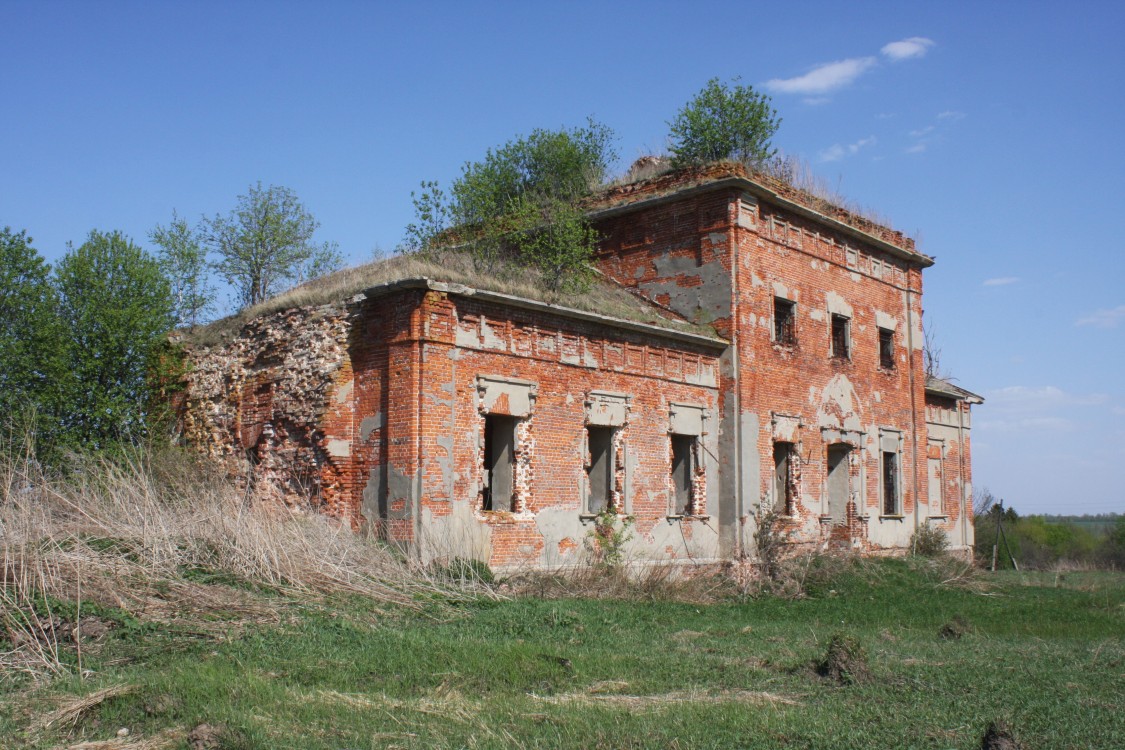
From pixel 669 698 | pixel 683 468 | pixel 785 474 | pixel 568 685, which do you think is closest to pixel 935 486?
pixel 785 474

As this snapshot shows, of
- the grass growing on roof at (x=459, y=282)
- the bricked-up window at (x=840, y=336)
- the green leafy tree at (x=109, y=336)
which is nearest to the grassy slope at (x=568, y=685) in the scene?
the grass growing on roof at (x=459, y=282)

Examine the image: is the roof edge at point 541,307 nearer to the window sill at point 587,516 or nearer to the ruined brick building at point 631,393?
the ruined brick building at point 631,393

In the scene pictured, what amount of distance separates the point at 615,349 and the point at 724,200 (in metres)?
4.25

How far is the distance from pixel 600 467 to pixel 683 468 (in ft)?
7.25

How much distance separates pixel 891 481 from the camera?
2392cm

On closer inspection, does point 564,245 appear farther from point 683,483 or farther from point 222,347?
point 222,347

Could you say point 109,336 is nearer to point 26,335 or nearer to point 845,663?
point 26,335

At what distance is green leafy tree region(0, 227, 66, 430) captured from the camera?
16.5 m

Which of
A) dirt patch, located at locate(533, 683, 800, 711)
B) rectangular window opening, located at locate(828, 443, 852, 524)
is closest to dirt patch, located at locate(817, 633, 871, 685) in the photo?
dirt patch, located at locate(533, 683, 800, 711)

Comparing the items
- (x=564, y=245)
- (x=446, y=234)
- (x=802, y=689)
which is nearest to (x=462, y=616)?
(x=802, y=689)

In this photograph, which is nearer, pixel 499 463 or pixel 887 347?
pixel 499 463

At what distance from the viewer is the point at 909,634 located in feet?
42.2

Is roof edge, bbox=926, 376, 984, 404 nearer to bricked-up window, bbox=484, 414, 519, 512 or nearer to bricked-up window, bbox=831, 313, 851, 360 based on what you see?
bricked-up window, bbox=831, 313, 851, 360

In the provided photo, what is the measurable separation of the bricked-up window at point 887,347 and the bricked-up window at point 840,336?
2085 millimetres
